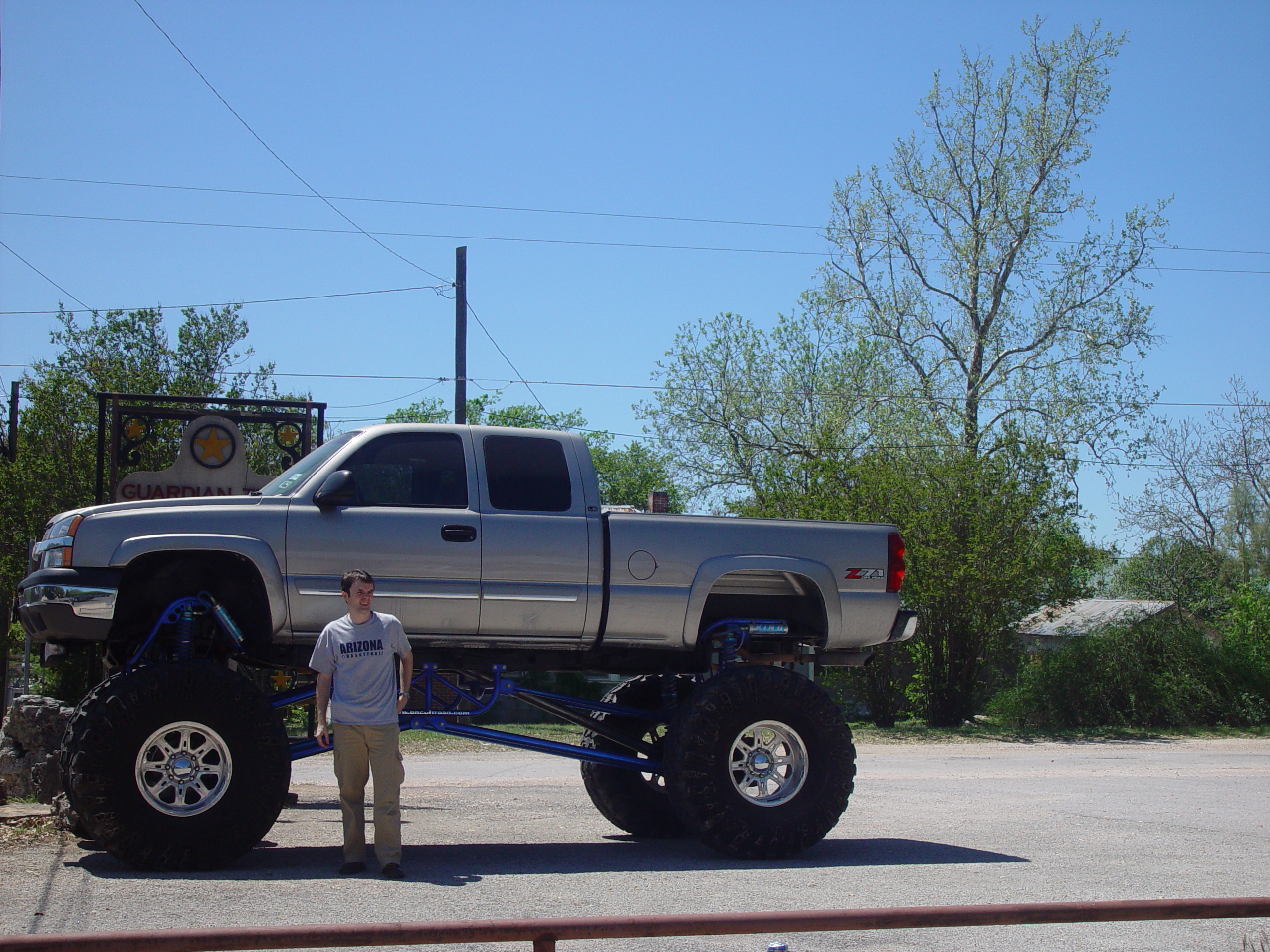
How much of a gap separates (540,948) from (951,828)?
7312 millimetres

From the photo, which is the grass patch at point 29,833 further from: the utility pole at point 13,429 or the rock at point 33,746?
the utility pole at point 13,429

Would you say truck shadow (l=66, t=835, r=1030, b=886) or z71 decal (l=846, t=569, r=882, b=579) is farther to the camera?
z71 decal (l=846, t=569, r=882, b=579)

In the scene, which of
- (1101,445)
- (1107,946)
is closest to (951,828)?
(1107,946)

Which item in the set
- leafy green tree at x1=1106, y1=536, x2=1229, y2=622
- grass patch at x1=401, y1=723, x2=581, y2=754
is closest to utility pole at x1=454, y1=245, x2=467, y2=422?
grass patch at x1=401, y1=723, x2=581, y2=754

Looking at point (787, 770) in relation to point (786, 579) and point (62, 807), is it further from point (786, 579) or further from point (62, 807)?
point (62, 807)

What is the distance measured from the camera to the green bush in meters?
23.9

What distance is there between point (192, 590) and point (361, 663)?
4.70 feet

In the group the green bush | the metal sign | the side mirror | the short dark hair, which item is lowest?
the green bush

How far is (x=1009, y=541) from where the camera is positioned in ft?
79.9

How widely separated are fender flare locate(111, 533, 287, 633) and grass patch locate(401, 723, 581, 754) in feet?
39.8

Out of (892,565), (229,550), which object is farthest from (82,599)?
(892,565)

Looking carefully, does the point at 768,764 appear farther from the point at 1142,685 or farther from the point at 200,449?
the point at 1142,685

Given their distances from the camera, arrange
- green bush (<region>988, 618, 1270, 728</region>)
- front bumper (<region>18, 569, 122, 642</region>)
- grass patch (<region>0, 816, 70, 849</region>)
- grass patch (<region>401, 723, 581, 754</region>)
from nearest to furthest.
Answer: front bumper (<region>18, 569, 122, 642</region>) → grass patch (<region>0, 816, 70, 849</region>) → grass patch (<region>401, 723, 581, 754</region>) → green bush (<region>988, 618, 1270, 728</region>)

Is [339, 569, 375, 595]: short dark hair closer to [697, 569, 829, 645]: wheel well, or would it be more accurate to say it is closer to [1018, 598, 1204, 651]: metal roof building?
[697, 569, 829, 645]: wheel well
